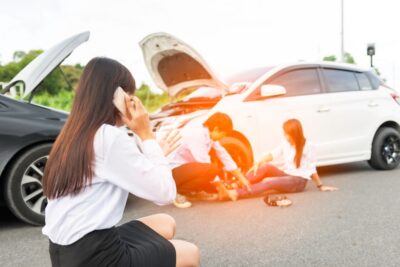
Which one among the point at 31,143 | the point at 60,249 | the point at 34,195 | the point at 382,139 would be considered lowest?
the point at 382,139

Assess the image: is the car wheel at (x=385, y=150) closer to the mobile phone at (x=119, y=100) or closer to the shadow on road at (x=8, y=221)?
the shadow on road at (x=8, y=221)

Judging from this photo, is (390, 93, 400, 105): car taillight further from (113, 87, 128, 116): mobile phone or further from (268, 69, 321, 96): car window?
(113, 87, 128, 116): mobile phone

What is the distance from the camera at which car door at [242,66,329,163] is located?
243 inches

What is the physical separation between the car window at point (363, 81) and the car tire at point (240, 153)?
8.52 ft

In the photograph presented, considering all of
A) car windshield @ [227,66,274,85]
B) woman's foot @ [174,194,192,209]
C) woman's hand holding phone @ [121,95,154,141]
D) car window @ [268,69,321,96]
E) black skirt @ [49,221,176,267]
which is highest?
woman's hand holding phone @ [121,95,154,141]

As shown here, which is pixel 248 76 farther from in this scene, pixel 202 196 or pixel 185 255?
pixel 185 255

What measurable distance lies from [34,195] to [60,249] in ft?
8.73

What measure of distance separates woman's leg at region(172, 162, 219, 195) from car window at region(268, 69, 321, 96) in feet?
5.74

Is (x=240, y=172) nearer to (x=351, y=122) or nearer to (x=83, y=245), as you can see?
(x=351, y=122)

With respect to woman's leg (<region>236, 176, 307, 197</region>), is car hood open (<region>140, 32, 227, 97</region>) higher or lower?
higher

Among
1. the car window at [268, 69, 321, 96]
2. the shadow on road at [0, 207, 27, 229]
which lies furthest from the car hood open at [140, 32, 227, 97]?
the shadow on road at [0, 207, 27, 229]

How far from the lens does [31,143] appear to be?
4.44m

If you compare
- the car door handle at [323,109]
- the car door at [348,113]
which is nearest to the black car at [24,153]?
Result: the car door handle at [323,109]

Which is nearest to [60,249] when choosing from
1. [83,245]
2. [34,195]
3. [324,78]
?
[83,245]
